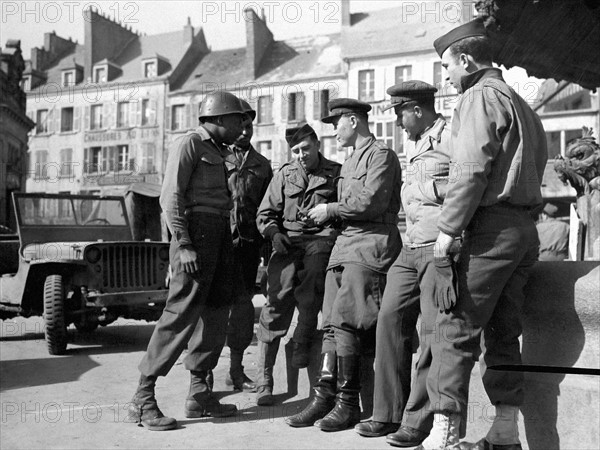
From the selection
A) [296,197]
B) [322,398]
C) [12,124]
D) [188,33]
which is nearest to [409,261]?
[322,398]

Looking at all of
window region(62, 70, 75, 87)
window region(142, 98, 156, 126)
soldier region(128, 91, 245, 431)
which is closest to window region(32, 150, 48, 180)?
window region(62, 70, 75, 87)

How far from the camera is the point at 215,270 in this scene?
4543mm

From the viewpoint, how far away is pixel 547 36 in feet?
20.5

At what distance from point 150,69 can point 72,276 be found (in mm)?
36890

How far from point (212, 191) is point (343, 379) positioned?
150cm

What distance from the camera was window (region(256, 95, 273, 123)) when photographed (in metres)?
38.7

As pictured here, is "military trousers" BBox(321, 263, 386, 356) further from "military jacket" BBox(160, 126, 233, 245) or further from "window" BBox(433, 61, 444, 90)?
"window" BBox(433, 61, 444, 90)

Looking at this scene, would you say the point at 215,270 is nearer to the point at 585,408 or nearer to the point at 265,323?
the point at 265,323

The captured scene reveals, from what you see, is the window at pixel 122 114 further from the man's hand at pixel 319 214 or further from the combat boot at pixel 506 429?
the combat boot at pixel 506 429

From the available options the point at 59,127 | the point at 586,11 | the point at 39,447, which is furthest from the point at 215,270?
the point at 59,127

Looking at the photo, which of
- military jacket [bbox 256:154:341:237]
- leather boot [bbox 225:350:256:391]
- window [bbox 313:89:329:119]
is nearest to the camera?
military jacket [bbox 256:154:341:237]

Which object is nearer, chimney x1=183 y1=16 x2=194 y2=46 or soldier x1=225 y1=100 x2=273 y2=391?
soldier x1=225 y1=100 x2=273 y2=391

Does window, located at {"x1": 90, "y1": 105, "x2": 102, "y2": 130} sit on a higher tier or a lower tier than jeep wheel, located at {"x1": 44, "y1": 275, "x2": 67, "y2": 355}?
higher

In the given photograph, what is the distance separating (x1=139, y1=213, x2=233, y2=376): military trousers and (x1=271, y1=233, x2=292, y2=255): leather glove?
31 centimetres
